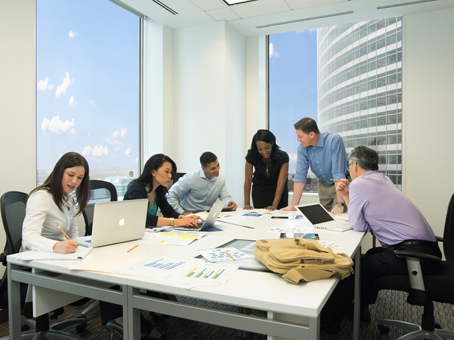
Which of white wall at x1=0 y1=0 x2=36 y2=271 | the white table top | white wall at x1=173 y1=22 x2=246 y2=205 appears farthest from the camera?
white wall at x1=173 y1=22 x2=246 y2=205

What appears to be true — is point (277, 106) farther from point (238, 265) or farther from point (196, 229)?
point (238, 265)

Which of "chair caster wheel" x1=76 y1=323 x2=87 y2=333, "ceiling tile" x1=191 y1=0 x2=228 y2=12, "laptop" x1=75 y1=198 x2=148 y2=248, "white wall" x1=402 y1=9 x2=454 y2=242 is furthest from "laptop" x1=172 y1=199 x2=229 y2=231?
"white wall" x1=402 y1=9 x2=454 y2=242

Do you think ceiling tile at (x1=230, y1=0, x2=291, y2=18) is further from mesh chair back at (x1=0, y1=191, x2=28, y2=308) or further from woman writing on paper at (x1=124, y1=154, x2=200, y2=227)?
mesh chair back at (x1=0, y1=191, x2=28, y2=308)

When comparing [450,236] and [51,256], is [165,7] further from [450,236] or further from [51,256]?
[450,236]

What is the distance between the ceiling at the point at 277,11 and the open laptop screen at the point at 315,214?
2.49m

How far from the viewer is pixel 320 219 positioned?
250cm

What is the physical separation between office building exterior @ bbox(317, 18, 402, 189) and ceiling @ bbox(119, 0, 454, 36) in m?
0.36

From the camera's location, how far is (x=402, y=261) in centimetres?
194

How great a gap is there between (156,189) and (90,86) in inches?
A: 73.0

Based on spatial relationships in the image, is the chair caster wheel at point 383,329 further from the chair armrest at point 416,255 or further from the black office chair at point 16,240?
the black office chair at point 16,240

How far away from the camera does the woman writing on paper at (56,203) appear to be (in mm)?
1758

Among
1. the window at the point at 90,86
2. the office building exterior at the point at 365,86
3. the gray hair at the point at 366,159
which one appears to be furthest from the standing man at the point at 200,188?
the office building exterior at the point at 365,86

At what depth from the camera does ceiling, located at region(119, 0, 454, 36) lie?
12.7 feet

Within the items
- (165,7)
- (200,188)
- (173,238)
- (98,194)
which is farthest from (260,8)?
(173,238)
